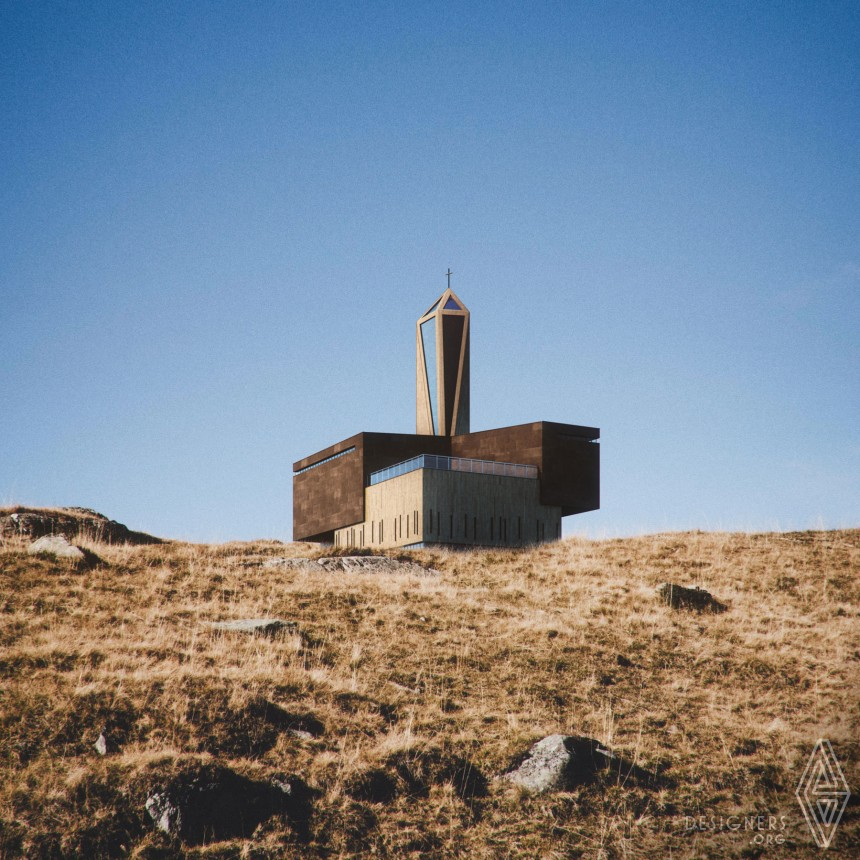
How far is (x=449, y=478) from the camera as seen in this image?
163ft

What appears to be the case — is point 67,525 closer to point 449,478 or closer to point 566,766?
point 449,478

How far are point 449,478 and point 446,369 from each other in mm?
13123

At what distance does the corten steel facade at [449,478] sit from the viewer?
163 ft

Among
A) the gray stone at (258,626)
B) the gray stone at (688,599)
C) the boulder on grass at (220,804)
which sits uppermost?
the gray stone at (688,599)

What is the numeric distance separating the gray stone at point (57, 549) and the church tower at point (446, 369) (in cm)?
3466

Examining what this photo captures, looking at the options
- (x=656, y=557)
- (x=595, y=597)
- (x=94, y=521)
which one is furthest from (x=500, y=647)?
(x=94, y=521)

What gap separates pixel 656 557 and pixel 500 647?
17.2 metres

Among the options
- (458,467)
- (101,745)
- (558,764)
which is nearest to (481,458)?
(458,467)

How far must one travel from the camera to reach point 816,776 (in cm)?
1546

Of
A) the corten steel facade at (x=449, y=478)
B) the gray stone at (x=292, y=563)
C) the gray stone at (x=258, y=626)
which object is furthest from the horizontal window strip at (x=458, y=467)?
the gray stone at (x=258, y=626)

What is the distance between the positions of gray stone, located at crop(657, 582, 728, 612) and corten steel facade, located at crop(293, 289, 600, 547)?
21225mm

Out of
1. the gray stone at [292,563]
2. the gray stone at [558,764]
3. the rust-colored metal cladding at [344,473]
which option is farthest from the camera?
the rust-colored metal cladding at [344,473]

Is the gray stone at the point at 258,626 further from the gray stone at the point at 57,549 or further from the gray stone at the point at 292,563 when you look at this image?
the gray stone at the point at 292,563

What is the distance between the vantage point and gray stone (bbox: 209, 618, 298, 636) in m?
21.1
